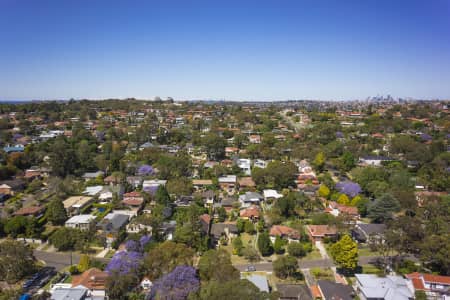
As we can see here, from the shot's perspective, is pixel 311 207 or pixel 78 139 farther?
pixel 78 139

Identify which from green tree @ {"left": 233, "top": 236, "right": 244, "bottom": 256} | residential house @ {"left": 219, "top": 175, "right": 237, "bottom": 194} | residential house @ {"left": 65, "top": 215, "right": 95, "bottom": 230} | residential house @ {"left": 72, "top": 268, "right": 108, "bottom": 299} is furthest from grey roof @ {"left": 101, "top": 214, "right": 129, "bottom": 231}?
residential house @ {"left": 219, "top": 175, "right": 237, "bottom": 194}

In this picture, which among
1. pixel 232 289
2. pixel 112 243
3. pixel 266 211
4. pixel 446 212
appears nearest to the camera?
pixel 232 289

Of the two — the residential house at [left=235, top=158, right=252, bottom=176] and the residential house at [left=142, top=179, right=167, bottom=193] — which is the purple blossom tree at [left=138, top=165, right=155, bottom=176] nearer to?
the residential house at [left=142, top=179, right=167, bottom=193]

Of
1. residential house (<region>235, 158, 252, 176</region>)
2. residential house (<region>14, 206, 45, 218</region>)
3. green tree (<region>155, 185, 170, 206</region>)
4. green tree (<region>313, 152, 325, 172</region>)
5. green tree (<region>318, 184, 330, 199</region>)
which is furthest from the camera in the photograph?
residential house (<region>235, 158, 252, 176</region>)

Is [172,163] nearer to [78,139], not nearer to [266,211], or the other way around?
[266,211]

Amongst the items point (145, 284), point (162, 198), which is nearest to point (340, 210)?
point (162, 198)

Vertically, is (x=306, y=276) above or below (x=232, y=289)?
below

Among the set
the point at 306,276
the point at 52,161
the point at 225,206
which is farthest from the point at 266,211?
the point at 52,161
